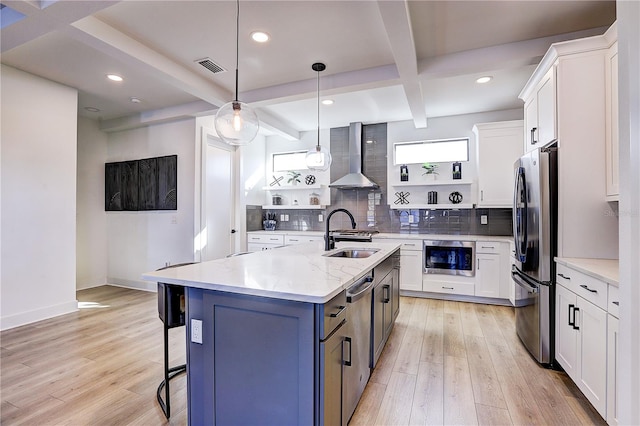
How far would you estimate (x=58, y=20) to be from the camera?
2.29 metres

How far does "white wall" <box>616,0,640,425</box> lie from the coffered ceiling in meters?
1.81

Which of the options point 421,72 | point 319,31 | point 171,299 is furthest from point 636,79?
point 421,72

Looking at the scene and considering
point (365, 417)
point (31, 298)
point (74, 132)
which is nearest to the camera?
point (365, 417)

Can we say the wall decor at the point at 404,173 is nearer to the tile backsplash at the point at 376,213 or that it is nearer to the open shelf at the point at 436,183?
the open shelf at the point at 436,183

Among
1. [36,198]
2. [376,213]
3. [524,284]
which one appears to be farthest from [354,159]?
[36,198]

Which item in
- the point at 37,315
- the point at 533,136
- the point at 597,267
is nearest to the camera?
the point at 597,267

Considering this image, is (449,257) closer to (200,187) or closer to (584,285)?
(584,285)

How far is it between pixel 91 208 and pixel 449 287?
19.1 ft

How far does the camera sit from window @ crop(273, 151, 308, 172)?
5.95 metres

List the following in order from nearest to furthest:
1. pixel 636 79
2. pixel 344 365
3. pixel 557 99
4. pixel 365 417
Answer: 1. pixel 636 79
2. pixel 344 365
3. pixel 365 417
4. pixel 557 99

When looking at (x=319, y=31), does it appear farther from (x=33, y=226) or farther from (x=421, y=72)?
(x=33, y=226)

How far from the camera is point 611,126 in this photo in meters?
2.21

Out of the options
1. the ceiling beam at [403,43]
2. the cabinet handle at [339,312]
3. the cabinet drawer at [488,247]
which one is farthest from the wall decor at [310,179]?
the cabinet handle at [339,312]

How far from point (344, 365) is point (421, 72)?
9.32ft
